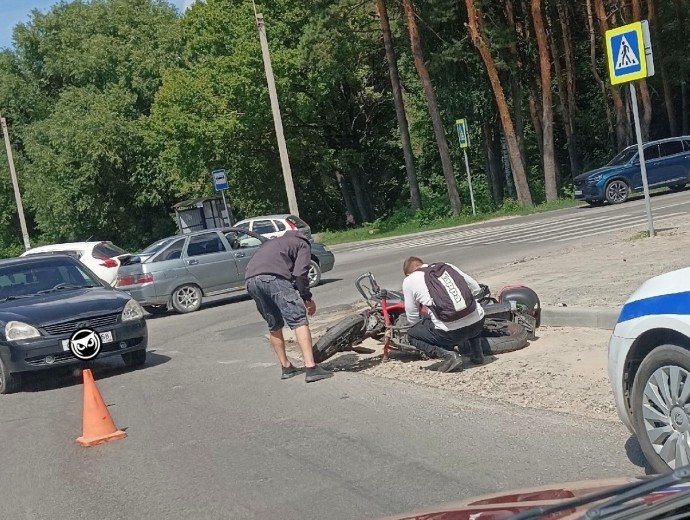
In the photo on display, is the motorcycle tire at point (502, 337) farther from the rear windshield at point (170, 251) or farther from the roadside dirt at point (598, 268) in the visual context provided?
the rear windshield at point (170, 251)

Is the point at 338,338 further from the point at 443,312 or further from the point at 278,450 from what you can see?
the point at 278,450

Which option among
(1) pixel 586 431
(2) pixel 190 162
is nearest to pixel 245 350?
(1) pixel 586 431

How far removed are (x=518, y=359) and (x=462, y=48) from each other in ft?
100

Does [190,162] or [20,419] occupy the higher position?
[190,162]

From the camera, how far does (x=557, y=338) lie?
10094 millimetres

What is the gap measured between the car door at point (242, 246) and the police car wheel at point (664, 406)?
47.2 ft

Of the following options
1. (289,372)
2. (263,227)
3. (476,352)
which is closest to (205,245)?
(263,227)

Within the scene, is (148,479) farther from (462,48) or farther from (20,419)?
(462,48)

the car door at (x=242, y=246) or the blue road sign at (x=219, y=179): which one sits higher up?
the blue road sign at (x=219, y=179)

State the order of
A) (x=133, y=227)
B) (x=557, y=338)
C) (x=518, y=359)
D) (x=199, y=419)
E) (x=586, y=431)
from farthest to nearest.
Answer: (x=133, y=227) < (x=557, y=338) < (x=518, y=359) < (x=199, y=419) < (x=586, y=431)

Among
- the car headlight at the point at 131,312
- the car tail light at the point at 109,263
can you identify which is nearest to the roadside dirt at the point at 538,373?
the car headlight at the point at 131,312

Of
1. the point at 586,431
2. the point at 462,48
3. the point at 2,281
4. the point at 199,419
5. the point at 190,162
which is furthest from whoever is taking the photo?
the point at 190,162

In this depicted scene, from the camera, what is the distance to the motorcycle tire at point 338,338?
10.4 meters

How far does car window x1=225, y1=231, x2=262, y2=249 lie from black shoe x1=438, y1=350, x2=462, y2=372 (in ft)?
35.3
